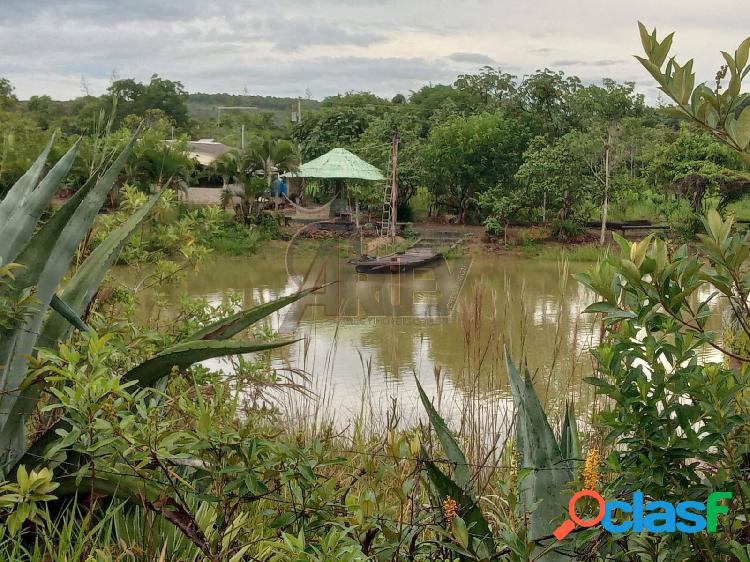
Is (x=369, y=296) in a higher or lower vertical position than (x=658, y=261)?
lower

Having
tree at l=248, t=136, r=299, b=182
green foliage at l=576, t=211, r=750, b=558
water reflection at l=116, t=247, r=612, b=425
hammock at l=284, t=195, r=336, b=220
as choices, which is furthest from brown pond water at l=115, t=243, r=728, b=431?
hammock at l=284, t=195, r=336, b=220

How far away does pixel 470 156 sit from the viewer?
15.4 m

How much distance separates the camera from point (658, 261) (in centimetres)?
92

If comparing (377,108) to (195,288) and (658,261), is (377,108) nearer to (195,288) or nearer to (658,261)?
(195,288)

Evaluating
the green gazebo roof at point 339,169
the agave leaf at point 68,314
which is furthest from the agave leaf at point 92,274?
the green gazebo roof at point 339,169

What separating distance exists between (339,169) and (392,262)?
435cm

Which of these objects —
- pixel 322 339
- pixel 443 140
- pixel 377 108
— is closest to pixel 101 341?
pixel 322 339

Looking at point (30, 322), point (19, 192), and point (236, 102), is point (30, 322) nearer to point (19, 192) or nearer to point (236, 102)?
point (19, 192)

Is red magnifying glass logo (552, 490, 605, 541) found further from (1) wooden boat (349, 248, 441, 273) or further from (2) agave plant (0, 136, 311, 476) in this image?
(1) wooden boat (349, 248, 441, 273)

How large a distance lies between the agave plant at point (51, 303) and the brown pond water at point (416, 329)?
0.92 m

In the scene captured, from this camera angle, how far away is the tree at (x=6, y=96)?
20566mm

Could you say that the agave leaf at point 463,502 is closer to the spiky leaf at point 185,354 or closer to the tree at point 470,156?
the spiky leaf at point 185,354

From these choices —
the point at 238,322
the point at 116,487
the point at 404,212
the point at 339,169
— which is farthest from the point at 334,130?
the point at 116,487

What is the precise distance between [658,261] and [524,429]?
1.28ft
